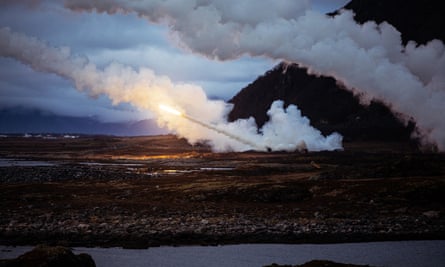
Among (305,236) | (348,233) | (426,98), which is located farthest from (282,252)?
(426,98)

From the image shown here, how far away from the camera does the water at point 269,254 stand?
3406 cm

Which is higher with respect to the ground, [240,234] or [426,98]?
[426,98]

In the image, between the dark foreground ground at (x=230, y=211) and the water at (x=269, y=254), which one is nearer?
the water at (x=269, y=254)

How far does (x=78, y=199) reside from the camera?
6375cm

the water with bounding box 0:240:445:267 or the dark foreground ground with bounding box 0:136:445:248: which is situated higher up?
the dark foreground ground with bounding box 0:136:445:248

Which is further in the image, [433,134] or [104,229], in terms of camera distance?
[433,134]

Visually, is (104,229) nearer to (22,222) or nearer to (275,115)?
(22,222)

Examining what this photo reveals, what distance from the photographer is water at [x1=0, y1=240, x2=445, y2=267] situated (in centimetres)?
3406

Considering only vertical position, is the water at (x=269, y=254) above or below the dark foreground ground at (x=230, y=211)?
below

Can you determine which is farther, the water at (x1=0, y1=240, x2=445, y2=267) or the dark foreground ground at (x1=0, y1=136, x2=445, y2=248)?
the dark foreground ground at (x1=0, y1=136, x2=445, y2=248)

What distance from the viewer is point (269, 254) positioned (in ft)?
119

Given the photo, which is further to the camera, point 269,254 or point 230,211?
point 230,211

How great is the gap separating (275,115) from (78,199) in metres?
122

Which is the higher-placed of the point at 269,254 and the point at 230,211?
the point at 230,211
